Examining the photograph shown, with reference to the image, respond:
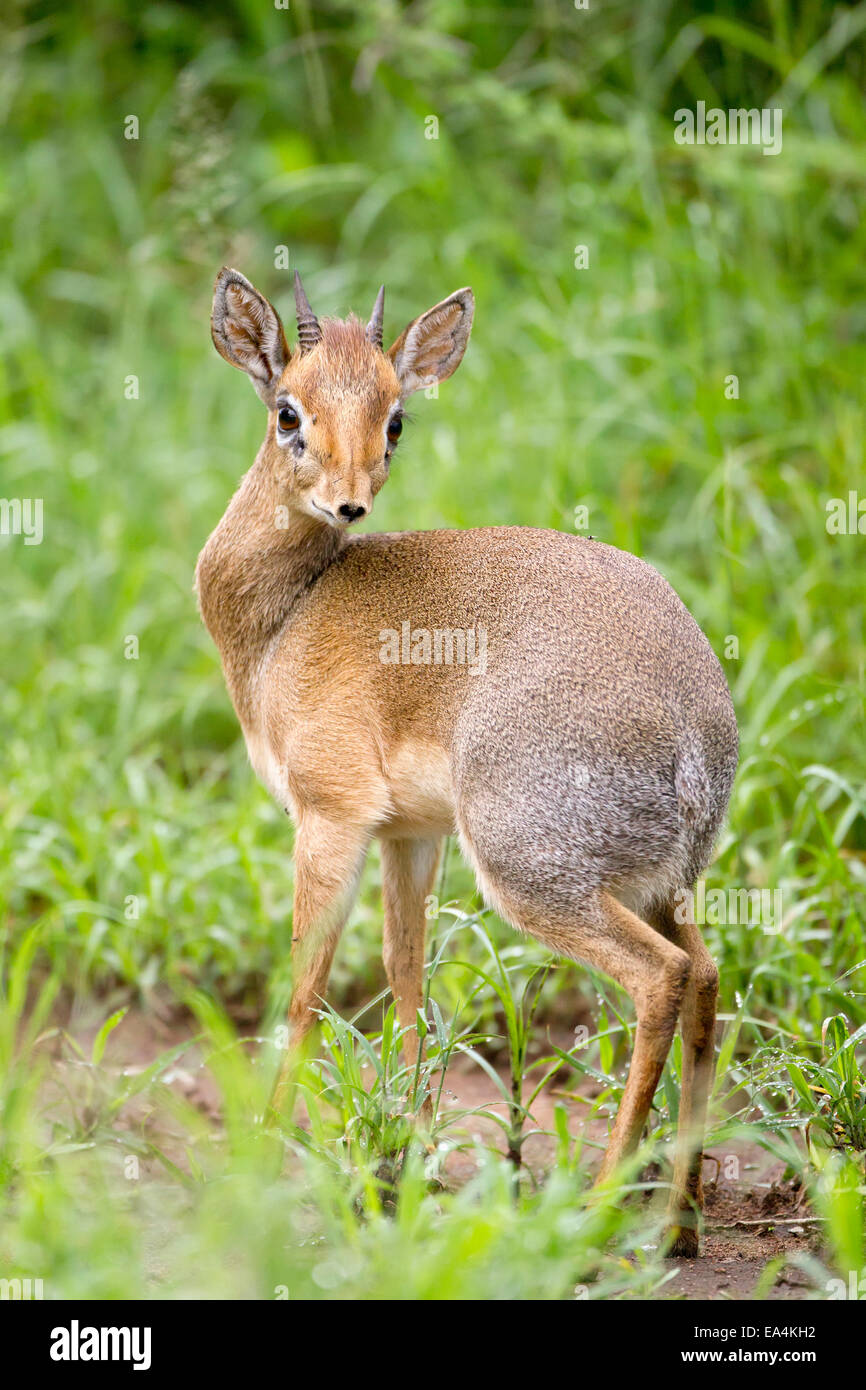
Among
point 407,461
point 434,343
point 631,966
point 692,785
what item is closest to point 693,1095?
point 631,966

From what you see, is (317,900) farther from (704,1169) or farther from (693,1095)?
(704,1169)

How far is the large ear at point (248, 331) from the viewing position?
3.97 m

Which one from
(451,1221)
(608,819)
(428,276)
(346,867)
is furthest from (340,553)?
(428,276)

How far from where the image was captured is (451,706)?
3.73 m

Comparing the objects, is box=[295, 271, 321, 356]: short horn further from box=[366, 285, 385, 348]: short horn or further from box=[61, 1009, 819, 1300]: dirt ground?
box=[61, 1009, 819, 1300]: dirt ground

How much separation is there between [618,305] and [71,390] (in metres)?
2.96

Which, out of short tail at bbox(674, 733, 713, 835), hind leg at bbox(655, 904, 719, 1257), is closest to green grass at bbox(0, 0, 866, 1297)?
hind leg at bbox(655, 904, 719, 1257)

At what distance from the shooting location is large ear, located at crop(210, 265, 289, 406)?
397cm

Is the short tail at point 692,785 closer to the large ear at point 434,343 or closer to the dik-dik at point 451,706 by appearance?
the dik-dik at point 451,706

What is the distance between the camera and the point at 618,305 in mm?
6984

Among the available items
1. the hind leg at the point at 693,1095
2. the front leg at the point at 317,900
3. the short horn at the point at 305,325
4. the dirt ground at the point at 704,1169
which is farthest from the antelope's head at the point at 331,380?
the dirt ground at the point at 704,1169

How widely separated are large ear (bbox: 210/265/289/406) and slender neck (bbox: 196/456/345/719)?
0.95 feet

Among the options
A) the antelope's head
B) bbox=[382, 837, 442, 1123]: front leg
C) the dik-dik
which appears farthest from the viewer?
bbox=[382, 837, 442, 1123]: front leg

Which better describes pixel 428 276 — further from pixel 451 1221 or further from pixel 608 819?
pixel 451 1221
